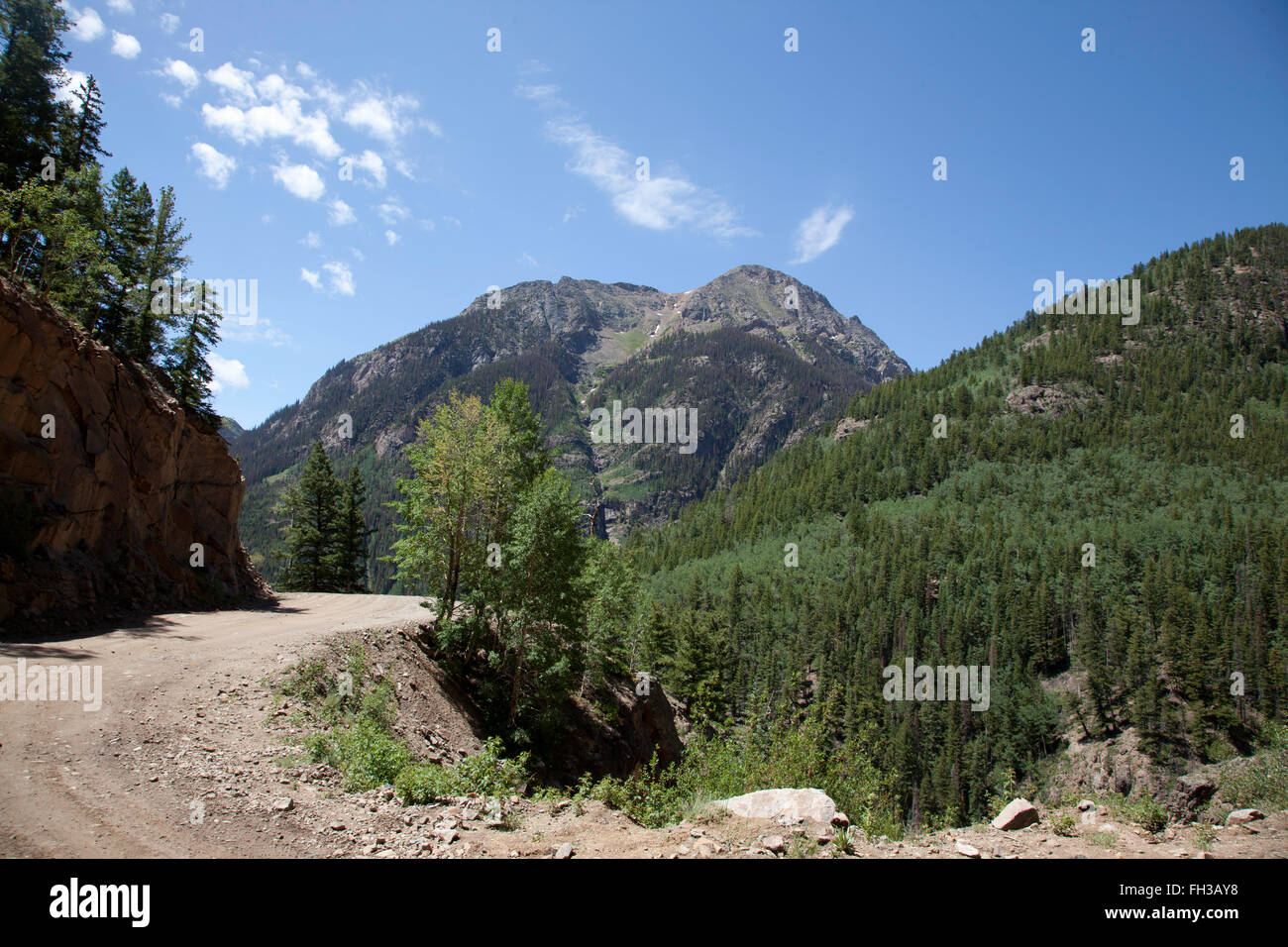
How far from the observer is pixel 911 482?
158m

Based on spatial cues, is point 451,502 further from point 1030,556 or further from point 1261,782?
point 1030,556

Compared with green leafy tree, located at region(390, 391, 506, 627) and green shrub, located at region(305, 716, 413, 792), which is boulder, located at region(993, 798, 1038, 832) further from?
green leafy tree, located at region(390, 391, 506, 627)

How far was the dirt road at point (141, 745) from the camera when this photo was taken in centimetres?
590

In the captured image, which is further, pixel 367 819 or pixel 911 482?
pixel 911 482

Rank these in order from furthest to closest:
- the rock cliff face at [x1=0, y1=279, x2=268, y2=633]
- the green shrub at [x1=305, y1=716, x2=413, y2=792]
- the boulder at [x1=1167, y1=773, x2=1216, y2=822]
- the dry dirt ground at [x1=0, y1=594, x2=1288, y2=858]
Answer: the rock cliff face at [x1=0, y1=279, x2=268, y2=633]
the boulder at [x1=1167, y1=773, x2=1216, y2=822]
the green shrub at [x1=305, y1=716, x2=413, y2=792]
the dry dirt ground at [x1=0, y1=594, x2=1288, y2=858]

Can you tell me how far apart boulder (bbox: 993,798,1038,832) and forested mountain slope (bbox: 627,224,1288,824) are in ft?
104

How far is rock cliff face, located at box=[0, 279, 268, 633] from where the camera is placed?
13.9m

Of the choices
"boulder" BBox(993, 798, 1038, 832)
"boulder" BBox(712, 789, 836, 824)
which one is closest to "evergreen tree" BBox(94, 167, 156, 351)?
"boulder" BBox(712, 789, 836, 824)

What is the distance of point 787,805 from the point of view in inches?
305

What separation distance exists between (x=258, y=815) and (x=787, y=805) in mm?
6593
